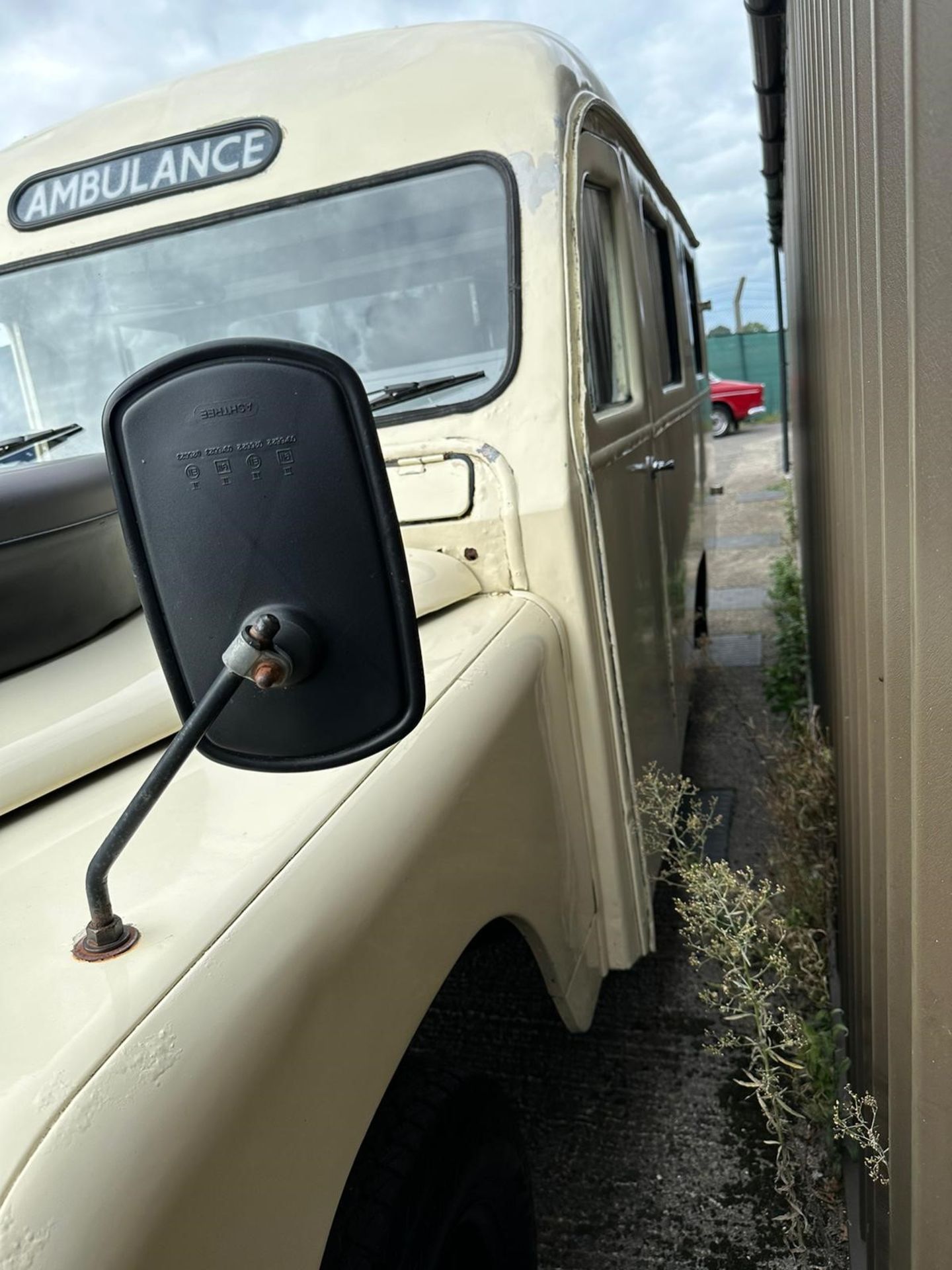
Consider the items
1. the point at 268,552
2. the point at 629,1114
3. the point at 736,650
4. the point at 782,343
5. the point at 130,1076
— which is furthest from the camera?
the point at 782,343

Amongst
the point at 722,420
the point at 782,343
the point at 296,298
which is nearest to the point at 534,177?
the point at 296,298

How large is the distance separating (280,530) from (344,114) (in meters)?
1.72

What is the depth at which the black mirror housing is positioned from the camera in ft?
3.02

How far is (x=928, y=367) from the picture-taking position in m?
1.00

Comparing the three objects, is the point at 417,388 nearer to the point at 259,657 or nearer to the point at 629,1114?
the point at 259,657

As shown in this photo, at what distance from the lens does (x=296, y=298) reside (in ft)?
7.50

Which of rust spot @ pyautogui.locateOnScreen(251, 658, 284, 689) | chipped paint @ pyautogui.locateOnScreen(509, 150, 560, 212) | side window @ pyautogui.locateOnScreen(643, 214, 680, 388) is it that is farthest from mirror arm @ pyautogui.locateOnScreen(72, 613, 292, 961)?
side window @ pyautogui.locateOnScreen(643, 214, 680, 388)

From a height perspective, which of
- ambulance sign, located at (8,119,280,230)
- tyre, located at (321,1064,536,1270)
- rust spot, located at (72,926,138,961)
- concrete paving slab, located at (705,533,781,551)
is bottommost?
concrete paving slab, located at (705,533,781,551)

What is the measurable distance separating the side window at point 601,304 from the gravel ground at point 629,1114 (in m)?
1.41

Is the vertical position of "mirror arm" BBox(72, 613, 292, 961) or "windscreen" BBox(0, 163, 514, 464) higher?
"windscreen" BBox(0, 163, 514, 464)

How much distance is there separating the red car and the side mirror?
20.7 m

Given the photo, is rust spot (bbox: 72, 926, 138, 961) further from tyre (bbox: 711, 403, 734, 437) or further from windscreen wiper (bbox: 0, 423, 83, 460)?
tyre (bbox: 711, 403, 734, 437)

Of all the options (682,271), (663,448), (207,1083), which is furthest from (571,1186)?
(682,271)

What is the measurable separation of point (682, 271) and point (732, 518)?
6.92 meters
